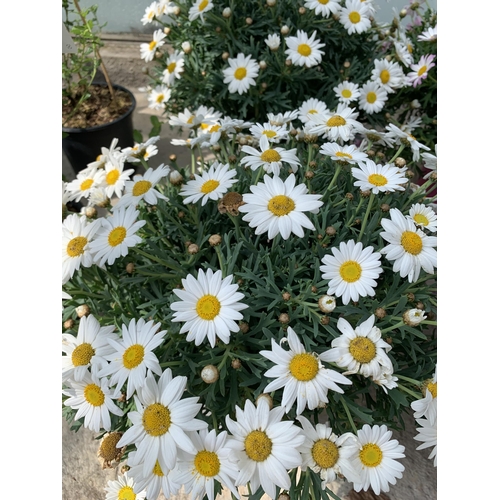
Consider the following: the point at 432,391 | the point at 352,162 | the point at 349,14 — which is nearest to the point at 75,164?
the point at 349,14

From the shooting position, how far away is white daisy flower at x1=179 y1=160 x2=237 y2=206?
1168 millimetres

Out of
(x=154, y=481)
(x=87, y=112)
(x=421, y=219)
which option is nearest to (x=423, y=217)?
(x=421, y=219)

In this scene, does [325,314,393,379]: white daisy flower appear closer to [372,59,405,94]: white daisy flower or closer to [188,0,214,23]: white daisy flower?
[372,59,405,94]: white daisy flower

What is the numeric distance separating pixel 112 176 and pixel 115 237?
0.38 meters

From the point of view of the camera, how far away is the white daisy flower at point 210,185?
1.17 m

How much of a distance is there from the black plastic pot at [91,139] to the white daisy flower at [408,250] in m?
1.86

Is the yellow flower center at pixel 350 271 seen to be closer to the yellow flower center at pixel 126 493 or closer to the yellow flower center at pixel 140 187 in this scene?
the yellow flower center at pixel 140 187

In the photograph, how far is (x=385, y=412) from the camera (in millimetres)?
1174

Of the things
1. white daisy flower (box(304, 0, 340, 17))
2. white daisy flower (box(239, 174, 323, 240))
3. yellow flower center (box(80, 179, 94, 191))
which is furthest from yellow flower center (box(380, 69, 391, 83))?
yellow flower center (box(80, 179, 94, 191))

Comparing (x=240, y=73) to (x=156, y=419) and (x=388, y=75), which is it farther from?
(x=156, y=419)

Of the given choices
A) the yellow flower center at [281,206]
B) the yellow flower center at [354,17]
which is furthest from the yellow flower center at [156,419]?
the yellow flower center at [354,17]

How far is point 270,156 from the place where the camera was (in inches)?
49.3

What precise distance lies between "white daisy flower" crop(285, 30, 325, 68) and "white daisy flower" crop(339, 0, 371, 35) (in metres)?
0.20

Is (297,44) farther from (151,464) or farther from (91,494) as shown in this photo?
(91,494)
